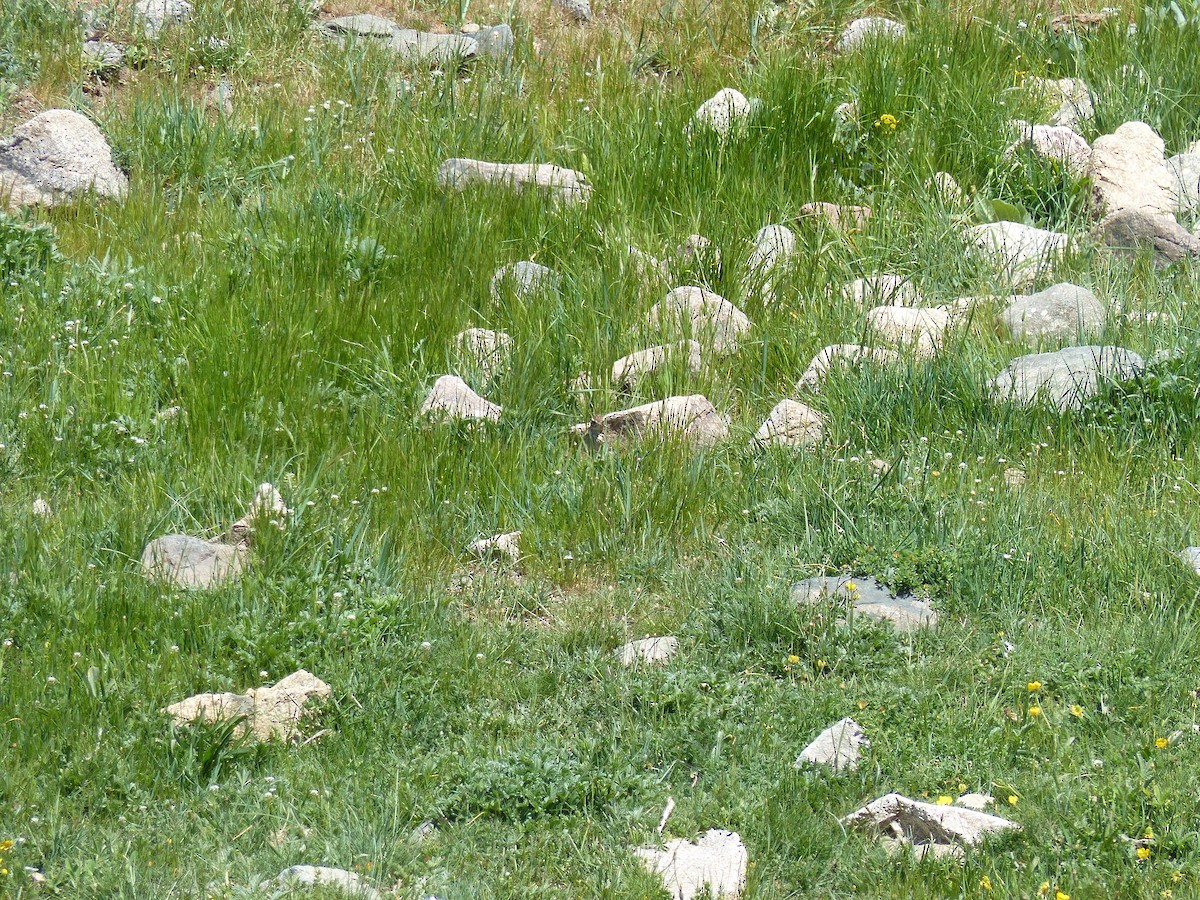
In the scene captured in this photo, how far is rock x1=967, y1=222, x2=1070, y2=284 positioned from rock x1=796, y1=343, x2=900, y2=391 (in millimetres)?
939

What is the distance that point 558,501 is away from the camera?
4.52 metres

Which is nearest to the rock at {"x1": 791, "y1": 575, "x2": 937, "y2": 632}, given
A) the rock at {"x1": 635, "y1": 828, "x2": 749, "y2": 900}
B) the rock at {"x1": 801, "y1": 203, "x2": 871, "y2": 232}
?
the rock at {"x1": 635, "y1": 828, "x2": 749, "y2": 900}

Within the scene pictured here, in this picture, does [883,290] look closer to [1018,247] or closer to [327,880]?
[1018,247]

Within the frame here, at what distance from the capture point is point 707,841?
10.4 feet

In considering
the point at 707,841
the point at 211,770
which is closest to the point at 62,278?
the point at 211,770

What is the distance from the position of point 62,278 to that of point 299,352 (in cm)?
119

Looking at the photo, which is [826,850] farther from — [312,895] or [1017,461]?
[1017,461]

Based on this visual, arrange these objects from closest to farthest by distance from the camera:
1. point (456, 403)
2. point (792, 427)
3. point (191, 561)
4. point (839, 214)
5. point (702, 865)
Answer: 1. point (702, 865)
2. point (191, 561)
3. point (792, 427)
4. point (456, 403)
5. point (839, 214)

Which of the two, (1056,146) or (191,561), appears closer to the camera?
(191,561)

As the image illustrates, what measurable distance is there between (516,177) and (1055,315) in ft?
8.56

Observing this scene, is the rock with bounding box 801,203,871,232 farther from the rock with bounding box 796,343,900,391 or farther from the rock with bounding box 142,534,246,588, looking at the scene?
the rock with bounding box 142,534,246,588

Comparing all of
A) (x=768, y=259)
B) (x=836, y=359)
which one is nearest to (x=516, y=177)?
(x=768, y=259)

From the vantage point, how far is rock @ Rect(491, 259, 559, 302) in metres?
5.68

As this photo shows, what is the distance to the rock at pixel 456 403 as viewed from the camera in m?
4.93
